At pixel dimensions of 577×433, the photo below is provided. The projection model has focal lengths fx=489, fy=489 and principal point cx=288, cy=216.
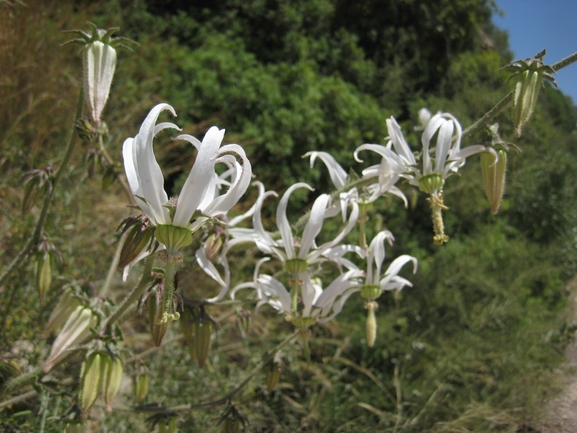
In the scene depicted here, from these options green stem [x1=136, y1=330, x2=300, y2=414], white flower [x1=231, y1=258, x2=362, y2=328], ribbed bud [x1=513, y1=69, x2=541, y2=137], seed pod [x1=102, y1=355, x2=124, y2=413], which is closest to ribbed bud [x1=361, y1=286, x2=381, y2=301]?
white flower [x1=231, y1=258, x2=362, y2=328]

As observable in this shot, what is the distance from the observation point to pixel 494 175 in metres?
1.41

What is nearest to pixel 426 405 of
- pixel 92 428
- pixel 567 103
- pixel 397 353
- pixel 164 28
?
pixel 397 353

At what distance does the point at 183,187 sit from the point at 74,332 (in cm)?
72

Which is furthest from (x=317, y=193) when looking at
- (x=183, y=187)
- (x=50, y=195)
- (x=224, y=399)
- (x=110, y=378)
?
(x=183, y=187)

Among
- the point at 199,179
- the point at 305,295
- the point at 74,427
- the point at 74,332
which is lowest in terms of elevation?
the point at 74,427

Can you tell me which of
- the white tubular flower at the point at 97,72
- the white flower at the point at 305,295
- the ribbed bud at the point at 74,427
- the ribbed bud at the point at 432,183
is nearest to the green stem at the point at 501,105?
the ribbed bud at the point at 432,183

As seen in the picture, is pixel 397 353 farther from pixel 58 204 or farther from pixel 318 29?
pixel 318 29

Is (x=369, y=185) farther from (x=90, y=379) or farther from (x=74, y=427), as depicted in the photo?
(x=74, y=427)

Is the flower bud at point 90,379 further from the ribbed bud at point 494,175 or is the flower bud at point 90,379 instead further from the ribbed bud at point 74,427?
the ribbed bud at point 494,175

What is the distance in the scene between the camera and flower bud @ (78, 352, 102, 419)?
124 centimetres

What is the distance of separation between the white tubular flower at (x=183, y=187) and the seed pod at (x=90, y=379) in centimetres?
47

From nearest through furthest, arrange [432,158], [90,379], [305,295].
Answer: [90,379] → [432,158] → [305,295]

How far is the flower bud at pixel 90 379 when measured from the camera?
1.24 m

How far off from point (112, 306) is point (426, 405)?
96.1 inches
